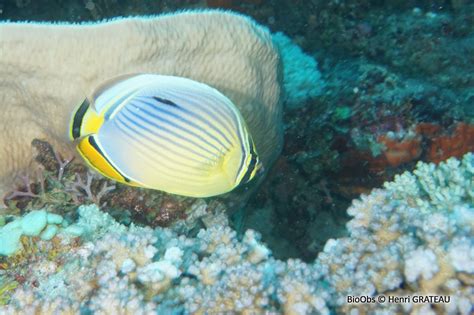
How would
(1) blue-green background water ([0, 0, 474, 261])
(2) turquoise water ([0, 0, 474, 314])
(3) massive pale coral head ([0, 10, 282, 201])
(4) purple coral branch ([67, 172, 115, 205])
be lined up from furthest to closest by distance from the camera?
(1) blue-green background water ([0, 0, 474, 261])
(4) purple coral branch ([67, 172, 115, 205])
(3) massive pale coral head ([0, 10, 282, 201])
(2) turquoise water ([0, 0, 474, 314])

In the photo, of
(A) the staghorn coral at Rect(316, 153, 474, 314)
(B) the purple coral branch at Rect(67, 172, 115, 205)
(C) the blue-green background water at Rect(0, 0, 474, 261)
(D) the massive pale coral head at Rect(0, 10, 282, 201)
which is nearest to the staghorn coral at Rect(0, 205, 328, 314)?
(A) the staghorn coral at Rect(316, 153, 474, 314)

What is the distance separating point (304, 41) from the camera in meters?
6.03

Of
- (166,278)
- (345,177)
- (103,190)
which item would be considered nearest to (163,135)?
(166,278)

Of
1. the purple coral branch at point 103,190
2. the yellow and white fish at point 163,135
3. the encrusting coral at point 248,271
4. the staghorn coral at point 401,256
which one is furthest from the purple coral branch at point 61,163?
the staghorn coral at point 401,256

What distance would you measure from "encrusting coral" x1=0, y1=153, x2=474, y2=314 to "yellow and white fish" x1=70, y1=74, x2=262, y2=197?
1.38ft

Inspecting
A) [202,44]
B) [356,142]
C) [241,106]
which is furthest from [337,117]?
[202,44]

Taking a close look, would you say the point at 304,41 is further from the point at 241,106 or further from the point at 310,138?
the point at 241,106

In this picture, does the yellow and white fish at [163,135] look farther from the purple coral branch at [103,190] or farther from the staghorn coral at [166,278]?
the purple coral branch at [103,190]

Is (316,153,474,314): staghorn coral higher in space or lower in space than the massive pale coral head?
lower

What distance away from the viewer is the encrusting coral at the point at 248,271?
1.86 metres

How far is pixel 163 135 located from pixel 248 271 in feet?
2.33

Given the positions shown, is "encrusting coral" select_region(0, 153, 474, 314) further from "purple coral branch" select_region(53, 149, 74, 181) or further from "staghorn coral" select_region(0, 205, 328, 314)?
"purple coral branch" select_region(53, 149, 74, 181)

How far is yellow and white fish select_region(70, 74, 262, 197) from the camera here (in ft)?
5.99

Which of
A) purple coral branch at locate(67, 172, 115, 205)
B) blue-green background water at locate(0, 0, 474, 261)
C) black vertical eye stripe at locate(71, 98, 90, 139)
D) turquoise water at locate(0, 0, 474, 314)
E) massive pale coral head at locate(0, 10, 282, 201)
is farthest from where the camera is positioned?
blue-green background water at locate(0, 0, 474, 261)
